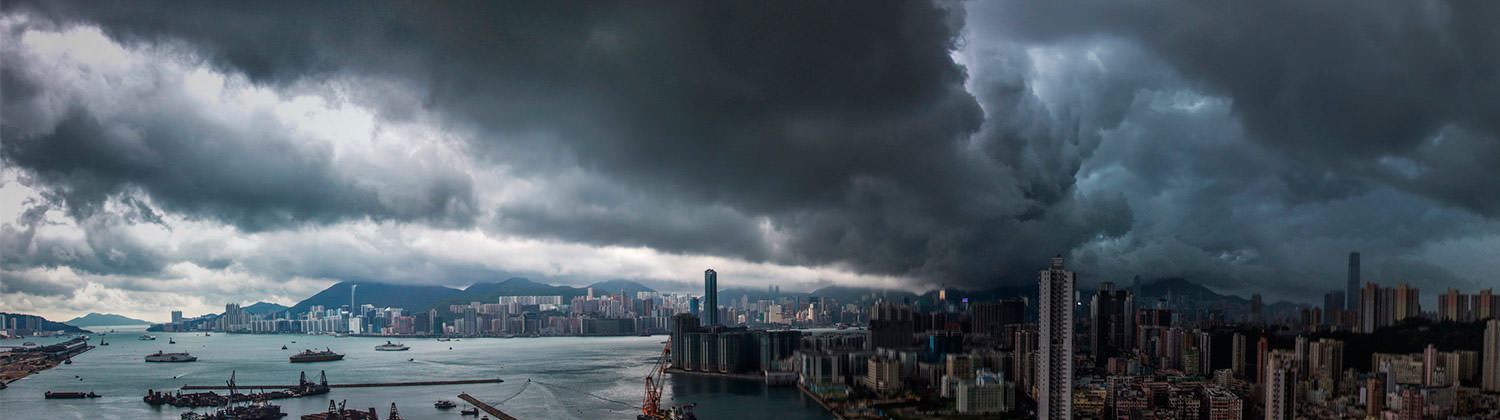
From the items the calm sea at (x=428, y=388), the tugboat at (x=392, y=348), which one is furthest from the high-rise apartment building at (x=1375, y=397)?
the tugboat at (x=392, y=348)

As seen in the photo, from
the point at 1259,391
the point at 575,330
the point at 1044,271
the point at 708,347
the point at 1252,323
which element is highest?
→ the point at 1044,271

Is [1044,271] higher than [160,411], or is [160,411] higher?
[1044,271]

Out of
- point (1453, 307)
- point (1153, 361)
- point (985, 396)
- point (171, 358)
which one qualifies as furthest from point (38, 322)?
→ point (1453, 307)

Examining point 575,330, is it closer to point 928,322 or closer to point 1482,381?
point 928,322

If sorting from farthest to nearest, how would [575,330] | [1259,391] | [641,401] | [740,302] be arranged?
[575,330]
[740,302]
[641,401]
[1259,391]

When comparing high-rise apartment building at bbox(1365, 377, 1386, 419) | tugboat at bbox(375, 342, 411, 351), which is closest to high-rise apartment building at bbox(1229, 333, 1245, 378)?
high-rise apartment building at bbox(1365, 377, 1386, 419)

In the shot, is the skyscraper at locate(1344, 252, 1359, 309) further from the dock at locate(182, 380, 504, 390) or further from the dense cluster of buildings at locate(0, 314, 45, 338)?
the dense cluster of buildings at locate(0, 314, 45, 338)

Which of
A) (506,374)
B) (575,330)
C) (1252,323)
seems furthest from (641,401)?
(575,330)
